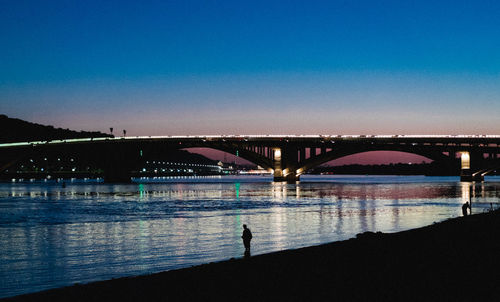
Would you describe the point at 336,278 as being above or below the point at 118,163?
below

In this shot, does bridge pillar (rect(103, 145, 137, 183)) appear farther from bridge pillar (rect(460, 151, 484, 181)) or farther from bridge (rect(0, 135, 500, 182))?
bridge pillar (rect(460, 151, 484, 181))

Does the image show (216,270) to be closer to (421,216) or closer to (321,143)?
(421,216)

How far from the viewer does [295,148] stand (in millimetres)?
136750

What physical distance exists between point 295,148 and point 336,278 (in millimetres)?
121886

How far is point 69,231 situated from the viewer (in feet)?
114

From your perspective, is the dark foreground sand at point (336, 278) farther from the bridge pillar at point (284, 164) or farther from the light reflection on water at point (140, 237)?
the bridge pillar at point (284, 164)

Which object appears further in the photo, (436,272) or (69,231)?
(69,231)

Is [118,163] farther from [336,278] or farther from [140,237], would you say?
[336,278]

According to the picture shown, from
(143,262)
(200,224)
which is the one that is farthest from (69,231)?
(143,262)

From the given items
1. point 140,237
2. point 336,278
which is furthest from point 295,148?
point 336,278

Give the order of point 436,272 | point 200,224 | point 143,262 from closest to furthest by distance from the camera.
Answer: point 436,272
point 143,262
point 200,224

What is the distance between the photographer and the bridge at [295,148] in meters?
131

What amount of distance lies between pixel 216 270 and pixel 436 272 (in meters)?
6.12

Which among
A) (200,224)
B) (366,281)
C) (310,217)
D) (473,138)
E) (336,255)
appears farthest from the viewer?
(473,138)
